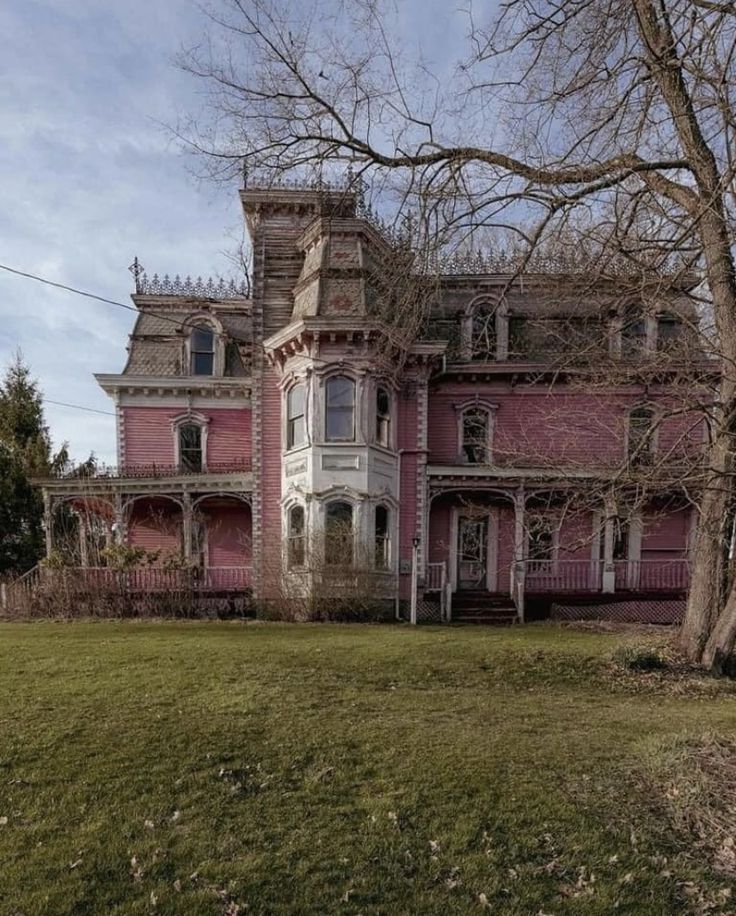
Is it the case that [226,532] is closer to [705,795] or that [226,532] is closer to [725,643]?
[725,643]

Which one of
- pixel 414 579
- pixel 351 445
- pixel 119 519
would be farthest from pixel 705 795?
pixel 119 519

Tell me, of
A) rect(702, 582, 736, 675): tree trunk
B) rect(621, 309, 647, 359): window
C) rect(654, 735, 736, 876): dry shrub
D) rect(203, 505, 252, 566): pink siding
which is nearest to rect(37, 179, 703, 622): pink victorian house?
rect(203, 505, 252, 566): pink siding

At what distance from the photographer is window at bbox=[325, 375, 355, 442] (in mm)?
15633

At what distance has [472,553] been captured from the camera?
59.2 ft

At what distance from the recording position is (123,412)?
1864cm

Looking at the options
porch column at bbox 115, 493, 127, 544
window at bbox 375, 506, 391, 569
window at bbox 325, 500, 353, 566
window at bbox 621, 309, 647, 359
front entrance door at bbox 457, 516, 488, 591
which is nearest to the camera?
window at bbox 621, 309, 647, 359

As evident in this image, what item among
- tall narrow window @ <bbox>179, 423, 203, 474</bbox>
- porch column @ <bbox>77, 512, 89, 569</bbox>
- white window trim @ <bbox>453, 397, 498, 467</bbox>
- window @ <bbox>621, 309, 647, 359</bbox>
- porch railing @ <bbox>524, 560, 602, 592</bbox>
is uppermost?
window @ <bbox>621, 309, 647, 359</bbox>

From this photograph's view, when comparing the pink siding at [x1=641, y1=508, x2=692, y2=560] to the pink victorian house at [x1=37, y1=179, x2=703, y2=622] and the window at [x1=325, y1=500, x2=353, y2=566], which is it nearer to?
the pink victorian house at [x1=37, y1=179, x2=703, y2=622]

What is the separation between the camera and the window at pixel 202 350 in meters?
19.0

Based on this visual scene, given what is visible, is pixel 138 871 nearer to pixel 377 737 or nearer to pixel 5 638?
pixel 377 737

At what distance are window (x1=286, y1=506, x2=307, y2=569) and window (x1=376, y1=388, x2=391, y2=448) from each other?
2856mm

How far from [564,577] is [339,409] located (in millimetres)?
8155

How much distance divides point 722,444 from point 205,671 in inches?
292

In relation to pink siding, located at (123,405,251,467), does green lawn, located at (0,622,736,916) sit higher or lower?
lower
